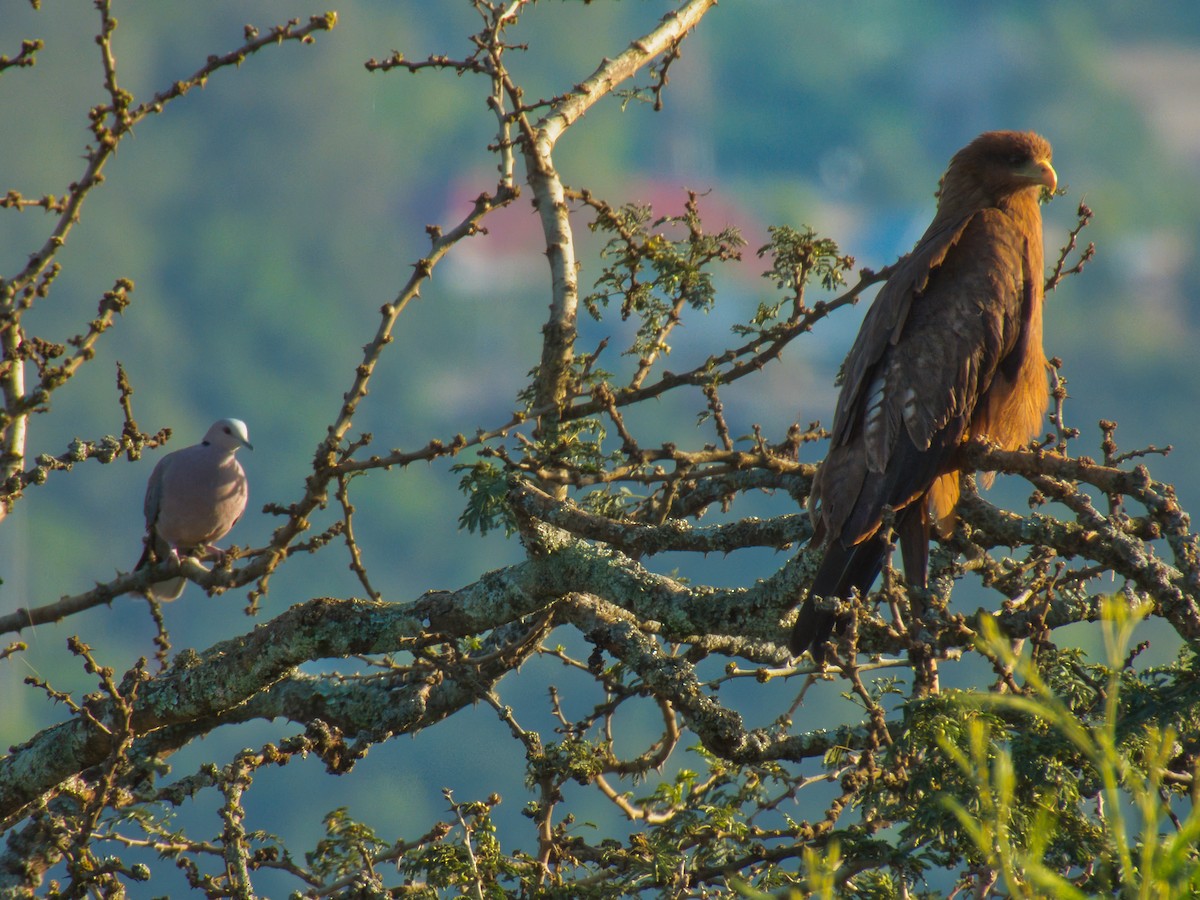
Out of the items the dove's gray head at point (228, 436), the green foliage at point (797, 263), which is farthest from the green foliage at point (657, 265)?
the dove's gray head at point (228, 436)

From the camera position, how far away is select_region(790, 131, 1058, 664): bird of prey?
12.7 ft

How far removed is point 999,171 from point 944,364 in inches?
40.4

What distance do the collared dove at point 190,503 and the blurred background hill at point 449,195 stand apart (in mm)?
48637

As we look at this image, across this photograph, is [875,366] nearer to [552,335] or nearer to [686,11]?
[552,335]

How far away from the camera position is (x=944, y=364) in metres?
4.23

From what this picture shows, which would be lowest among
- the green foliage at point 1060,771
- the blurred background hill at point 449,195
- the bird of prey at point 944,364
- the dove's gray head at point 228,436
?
the green foliage at point 1060,771

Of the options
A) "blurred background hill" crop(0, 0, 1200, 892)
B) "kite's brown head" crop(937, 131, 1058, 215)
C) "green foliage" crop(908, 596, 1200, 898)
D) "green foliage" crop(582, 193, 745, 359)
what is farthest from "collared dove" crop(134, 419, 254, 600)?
"blurred background hill" crop(0, 0, 1200, 892)

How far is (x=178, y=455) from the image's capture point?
6238 mm

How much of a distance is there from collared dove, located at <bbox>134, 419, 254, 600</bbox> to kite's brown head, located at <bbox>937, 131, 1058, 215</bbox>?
11.2 ft

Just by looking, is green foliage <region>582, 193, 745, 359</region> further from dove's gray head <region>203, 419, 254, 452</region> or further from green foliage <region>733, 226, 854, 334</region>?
dove's gray head <region>203, 419, 254, 452</region>

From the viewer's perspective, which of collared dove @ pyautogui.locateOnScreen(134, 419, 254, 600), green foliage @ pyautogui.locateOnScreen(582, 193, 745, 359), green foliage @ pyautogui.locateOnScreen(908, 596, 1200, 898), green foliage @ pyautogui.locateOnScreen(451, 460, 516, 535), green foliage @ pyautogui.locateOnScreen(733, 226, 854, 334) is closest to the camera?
green foliage @ pyautogui.locateOnScreen(908, 596, 1200, 898)

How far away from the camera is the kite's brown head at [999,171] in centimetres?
478

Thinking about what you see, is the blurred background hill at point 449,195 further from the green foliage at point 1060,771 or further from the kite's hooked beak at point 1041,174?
the green foliage at point 1060,771

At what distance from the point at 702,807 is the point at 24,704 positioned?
53919 mm
